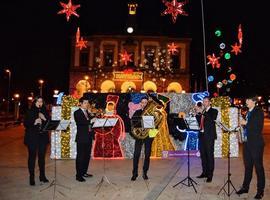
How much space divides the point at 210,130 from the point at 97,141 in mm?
4489

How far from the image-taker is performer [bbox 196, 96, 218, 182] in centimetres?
837

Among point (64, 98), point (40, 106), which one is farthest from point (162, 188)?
point (64, 98)

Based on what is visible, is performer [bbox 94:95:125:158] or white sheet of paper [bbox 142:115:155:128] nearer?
white sheet of paper [bbox 142:115:155:128]

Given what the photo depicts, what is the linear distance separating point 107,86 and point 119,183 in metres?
36.6

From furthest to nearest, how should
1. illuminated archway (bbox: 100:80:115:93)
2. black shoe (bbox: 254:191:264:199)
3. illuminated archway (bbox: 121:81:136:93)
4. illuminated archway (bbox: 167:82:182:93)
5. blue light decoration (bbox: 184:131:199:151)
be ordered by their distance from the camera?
illuminated archway (bbox: 167:82:182:93) → illuminated archway (bbox: 100:80:115:93) → illuminated archway (bbox: 121:81:136:93) → blue light decoration (bbox: 184:131:199:151) → black shoe (bbox: 254:191:264:199)

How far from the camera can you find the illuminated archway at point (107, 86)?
4410 cm

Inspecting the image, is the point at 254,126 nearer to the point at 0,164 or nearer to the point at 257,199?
the point at 257,199

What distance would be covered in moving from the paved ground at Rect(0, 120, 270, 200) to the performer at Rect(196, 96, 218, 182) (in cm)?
29

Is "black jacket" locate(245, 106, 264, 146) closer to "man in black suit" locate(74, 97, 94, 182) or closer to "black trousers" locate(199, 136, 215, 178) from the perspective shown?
"black trousers" locate(199, 136, 215, 178)

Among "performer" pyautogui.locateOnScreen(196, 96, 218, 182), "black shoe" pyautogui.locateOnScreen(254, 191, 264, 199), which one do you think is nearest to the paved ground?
"black shoe" pyautogui.locateOnScreen(254, 191, 264, 199)

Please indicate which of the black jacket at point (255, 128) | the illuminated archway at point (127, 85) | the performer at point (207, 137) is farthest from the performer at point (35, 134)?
the illuminated archway at point (127, 85)

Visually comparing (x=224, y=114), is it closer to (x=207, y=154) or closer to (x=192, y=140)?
(x=192, y=140)

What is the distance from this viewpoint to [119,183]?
26.4 ft

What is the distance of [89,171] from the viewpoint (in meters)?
9.54
